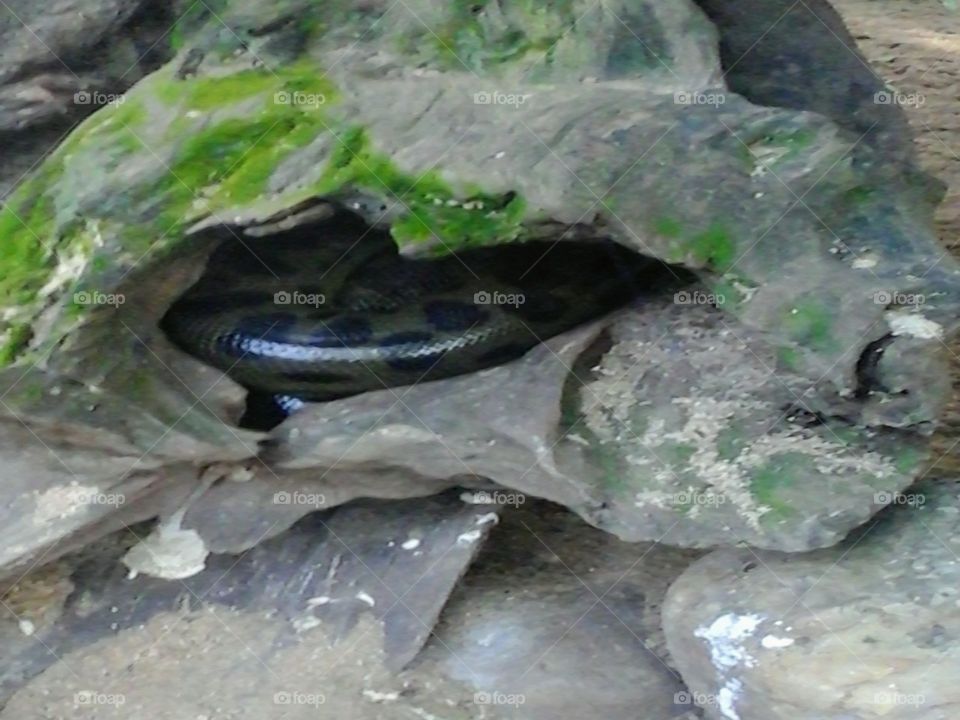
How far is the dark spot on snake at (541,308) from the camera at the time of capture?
1696 millimetres

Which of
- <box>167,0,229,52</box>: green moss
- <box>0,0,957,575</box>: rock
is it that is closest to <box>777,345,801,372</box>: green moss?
<box>0,0,957,575</box>: rock

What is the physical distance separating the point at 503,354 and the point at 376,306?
250 millimetres

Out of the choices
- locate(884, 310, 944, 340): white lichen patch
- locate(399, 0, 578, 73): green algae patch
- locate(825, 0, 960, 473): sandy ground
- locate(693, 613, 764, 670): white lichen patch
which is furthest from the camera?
locate(825, 0, 960, 473): sandy ground

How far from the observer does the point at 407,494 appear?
1803mm

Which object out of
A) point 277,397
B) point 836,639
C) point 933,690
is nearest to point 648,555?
point 836,639

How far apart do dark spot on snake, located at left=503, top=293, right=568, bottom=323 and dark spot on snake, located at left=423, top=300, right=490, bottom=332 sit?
0.07m

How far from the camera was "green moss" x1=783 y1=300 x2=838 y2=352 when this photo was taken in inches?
52.6

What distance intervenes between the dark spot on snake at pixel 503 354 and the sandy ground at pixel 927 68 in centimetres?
98

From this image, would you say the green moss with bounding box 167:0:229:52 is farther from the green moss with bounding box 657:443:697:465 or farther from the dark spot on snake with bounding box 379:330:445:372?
the green moss with bounding box 657:443:697:465

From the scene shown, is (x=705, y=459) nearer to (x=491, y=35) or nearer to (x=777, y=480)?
(x=777, y=480)

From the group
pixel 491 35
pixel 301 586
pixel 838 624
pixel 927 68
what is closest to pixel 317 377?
pixel 301 586

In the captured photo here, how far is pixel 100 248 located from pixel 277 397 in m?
0.48

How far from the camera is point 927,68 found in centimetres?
262

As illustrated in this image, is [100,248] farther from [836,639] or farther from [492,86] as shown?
[836,639]
